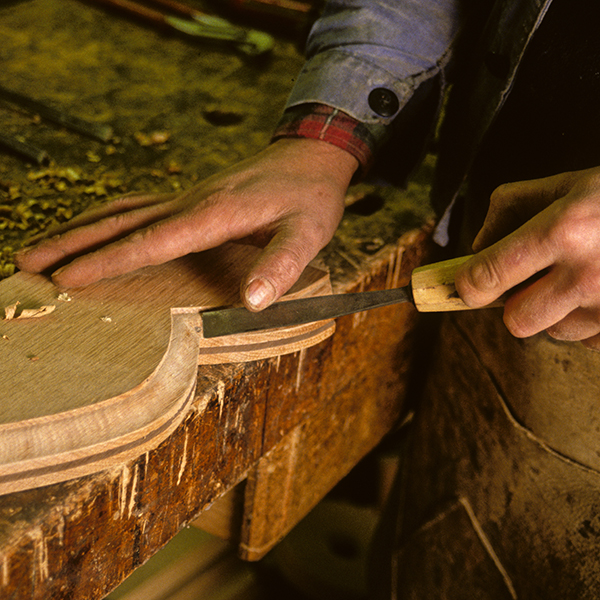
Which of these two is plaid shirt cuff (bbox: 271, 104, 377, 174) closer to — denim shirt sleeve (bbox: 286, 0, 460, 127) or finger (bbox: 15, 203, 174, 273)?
denim shirt sleeve (bbox: 286, 0, 460, 127)

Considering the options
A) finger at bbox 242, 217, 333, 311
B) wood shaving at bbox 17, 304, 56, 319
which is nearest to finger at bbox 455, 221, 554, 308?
finger at bbox 242, 217, 333, 311

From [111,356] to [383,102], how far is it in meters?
0.68

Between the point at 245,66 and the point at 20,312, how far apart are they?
Result: 116 centimetres

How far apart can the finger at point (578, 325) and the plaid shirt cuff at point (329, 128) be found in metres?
0.46

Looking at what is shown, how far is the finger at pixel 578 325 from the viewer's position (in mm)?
785

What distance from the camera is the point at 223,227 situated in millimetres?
863

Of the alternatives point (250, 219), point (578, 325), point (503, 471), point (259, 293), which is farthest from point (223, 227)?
point (503, 471)

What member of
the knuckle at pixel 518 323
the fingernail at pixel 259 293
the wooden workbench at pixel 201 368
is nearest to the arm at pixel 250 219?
the fingernail at pixel 259 293

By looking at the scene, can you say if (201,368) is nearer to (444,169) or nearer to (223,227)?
(223,227)

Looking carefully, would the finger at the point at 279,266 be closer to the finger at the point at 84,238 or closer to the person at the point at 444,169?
the person at the point at 444,169

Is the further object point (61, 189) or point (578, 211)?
point (61, 189)

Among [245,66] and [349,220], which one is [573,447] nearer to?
[349,220]

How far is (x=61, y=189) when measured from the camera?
1142 millimetres

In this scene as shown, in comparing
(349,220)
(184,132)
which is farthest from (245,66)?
(349,220)
